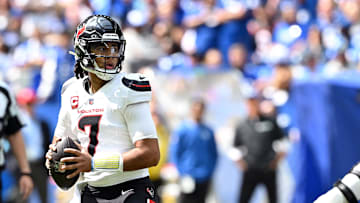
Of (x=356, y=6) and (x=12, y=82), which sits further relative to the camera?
(x=12, y=82)

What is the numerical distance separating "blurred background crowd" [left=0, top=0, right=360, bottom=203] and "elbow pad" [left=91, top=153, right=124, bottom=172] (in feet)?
12.6

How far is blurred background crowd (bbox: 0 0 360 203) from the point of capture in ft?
24.6

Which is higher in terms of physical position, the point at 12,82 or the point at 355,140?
the point at 355,140

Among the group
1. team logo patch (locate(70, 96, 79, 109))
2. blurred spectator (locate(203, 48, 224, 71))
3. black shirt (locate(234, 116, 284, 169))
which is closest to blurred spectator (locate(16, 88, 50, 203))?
blurred spectator (locate(203, 48, 224, 71))

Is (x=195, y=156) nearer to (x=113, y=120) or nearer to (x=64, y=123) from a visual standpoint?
(x=64, y=123)

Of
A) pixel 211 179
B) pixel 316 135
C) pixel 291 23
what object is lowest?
pixel 211 179

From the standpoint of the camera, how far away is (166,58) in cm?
1063

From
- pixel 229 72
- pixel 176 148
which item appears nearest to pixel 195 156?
pixel 176 148

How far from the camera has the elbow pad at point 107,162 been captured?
13.2 feet

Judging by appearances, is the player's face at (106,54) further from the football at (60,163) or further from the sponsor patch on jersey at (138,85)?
the football at (60,163)

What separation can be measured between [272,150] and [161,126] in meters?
1.58

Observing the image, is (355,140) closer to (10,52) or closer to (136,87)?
(136,87)

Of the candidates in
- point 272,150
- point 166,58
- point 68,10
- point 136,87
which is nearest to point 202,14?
point 166,58

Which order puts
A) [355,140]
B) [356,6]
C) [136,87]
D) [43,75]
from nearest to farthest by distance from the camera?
[136,87] → [355,140] → [356,6] → [43,75]
